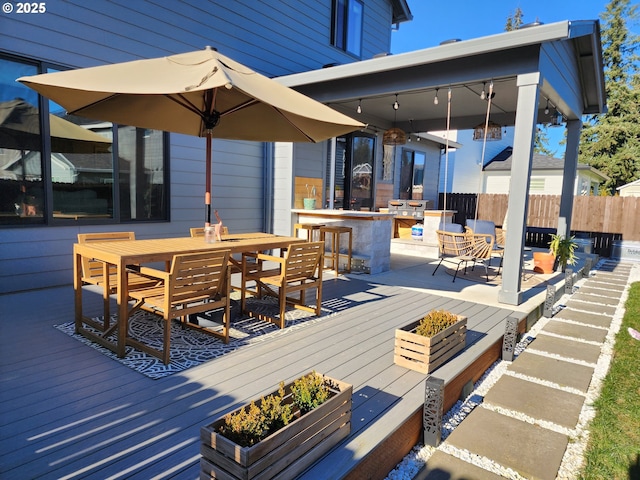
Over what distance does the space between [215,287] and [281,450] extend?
171 centimetres

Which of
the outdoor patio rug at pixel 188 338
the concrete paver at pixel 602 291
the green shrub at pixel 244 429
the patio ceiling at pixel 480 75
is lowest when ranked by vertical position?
the concrete paver at pixel 602 291

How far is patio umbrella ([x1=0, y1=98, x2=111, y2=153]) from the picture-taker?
14.3ft

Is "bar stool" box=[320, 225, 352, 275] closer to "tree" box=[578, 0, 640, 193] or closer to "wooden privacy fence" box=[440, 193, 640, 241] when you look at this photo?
"wooden privacy fence" box=[440, 193, 640, 241]

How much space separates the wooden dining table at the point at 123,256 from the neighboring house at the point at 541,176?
644 inches

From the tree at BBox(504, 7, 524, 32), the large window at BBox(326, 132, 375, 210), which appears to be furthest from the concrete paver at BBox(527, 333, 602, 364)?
the tree at BBox(504, 7, 524, 32)

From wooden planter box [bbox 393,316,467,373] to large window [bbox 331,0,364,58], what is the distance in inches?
296

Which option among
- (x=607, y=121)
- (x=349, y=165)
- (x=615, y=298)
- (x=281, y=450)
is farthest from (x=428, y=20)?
(x=281, y=450)

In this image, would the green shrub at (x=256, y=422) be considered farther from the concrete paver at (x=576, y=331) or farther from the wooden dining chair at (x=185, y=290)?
the concrete paver at (x=576, y=331)

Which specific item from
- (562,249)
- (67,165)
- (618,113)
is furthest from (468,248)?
(618,113)

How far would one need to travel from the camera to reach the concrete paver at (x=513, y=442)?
7.42ft

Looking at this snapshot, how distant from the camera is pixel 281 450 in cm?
168

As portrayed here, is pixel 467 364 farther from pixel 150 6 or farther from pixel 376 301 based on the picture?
pixel 150 6

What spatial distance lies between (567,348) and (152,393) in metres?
3.84

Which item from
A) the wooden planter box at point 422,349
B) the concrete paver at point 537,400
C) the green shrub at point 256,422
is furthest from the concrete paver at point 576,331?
the green shrub at point 256,422
